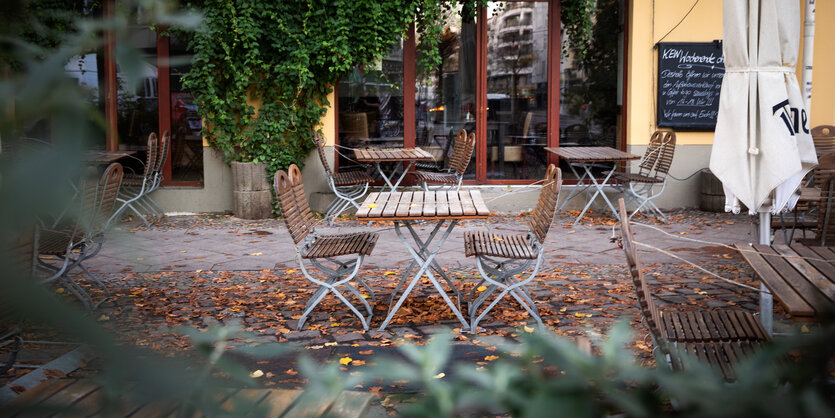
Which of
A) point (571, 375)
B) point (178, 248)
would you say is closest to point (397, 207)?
point (178, 248)

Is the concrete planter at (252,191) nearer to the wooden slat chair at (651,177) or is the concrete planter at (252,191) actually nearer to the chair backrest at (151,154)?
the chair backrest at (151,154)

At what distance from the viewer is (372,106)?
32.3 ft

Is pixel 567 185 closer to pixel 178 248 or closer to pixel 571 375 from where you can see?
pixel 178 248

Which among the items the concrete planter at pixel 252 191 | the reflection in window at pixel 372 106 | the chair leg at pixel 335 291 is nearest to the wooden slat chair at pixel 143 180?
the concrete planter at pixel 252 191

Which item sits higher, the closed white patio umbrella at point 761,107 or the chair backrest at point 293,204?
the closed white patio umbrella at point 761,107

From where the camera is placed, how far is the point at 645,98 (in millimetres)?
9742

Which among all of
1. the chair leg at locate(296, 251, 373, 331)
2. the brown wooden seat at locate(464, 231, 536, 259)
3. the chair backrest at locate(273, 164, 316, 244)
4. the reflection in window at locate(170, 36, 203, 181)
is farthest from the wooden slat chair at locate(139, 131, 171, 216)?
the brown wooden seat at locate(464, 231, 536, 259)

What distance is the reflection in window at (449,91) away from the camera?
9.84 metres

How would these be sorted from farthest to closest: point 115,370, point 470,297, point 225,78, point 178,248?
point 225,78
point 178,248
point 470,297
point 115,370

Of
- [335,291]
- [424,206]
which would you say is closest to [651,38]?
[424,206]

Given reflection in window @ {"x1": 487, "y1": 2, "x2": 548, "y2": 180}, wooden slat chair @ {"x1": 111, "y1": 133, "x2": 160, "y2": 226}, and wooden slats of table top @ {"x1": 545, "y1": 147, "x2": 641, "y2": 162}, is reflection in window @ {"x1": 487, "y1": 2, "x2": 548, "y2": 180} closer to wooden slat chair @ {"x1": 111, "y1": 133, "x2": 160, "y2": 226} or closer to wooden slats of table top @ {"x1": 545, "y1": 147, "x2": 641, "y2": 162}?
wooden slats of table top @ {"x1": 545, "y1": 147, "x2": 641, "y2": 162}

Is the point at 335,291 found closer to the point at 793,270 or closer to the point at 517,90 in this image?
the point at 793,270

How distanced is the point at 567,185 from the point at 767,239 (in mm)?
5189

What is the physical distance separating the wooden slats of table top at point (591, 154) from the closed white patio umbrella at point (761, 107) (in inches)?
137
